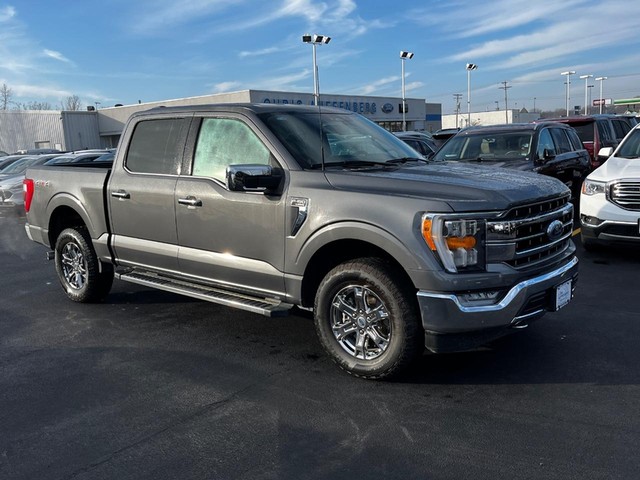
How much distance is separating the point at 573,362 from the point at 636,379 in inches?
17.6

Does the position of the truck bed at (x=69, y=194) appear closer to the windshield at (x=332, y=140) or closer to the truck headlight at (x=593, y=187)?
the windshield at (x=332, y=140)

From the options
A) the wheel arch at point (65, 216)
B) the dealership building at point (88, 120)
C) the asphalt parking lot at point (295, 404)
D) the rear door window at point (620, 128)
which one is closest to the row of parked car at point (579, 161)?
the rear door window at point (620, 128)

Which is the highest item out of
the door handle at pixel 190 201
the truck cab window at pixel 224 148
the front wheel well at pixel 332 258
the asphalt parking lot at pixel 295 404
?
the truck cab window at pixel 224 148

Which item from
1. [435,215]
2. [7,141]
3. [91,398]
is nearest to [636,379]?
[435,215]

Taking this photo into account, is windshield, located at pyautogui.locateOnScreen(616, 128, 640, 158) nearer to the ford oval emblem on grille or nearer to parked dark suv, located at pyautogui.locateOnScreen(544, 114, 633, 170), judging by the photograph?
parked dark suv, located at pyautogui.locateOnScreen(544, 114, 633, 170)

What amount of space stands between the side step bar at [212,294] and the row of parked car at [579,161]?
4903 millimetres

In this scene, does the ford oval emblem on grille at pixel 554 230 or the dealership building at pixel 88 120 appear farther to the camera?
the dealership building at pixel 88 120

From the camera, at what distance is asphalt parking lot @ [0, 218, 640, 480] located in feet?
10.1

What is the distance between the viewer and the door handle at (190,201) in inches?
191

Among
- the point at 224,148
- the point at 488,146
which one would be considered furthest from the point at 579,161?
the point at 224,148

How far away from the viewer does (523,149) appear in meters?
9.34

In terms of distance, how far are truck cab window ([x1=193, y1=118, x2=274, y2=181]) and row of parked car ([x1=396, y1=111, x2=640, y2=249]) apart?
494 cm

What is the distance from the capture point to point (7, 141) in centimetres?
5500

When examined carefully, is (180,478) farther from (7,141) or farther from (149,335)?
(7,141)
